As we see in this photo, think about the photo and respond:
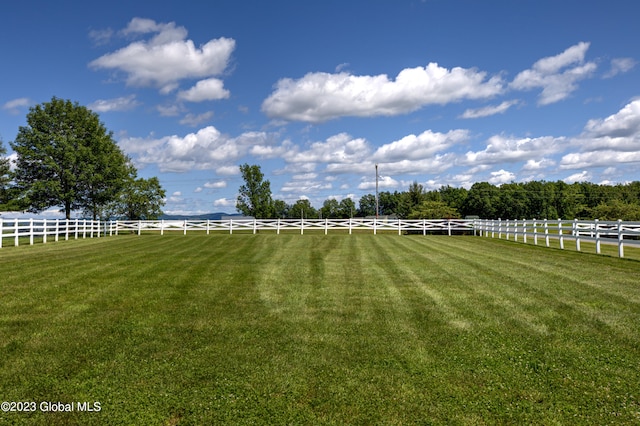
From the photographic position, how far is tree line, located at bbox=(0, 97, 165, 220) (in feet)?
127

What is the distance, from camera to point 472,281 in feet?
33.0

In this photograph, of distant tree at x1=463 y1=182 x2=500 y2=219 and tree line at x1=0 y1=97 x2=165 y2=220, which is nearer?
tree line at x1=0 y1=97 x2=165 y2=220

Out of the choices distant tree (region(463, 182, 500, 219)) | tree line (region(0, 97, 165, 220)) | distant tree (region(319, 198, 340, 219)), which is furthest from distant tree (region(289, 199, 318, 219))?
tree line (region(0, 97, 165, 220))

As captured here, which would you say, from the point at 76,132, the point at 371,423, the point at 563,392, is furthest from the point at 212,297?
the point at 76,132

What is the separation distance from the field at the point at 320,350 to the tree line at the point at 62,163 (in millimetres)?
Result: 32800

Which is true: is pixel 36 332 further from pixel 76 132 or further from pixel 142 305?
pixel 76 132

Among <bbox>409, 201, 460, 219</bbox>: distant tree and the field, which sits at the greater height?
<bbox>409, 201, 460, 219</bbox>: distant tree

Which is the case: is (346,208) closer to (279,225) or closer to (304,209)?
(304,209)

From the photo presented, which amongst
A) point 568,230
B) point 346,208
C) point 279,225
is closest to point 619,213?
point 568,230

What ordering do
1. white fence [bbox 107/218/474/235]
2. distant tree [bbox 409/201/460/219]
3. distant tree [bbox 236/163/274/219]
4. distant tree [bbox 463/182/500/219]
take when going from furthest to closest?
distant tree [bbox 463/182/500/219], distant tree [bbox 236/163/274/219], distant tree [bbox 409/201/460/219], white fence [bbox 107/218/474/235]

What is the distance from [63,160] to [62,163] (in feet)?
1.11

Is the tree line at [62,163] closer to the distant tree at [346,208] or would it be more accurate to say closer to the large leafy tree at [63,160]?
the large leafy tree at [63,160]

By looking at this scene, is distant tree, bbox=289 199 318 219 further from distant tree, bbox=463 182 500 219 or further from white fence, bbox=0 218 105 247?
white fence, bbox=0 218 105 247

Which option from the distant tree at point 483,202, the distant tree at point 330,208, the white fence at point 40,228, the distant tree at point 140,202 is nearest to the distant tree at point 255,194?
the distant tree at point 140,202
